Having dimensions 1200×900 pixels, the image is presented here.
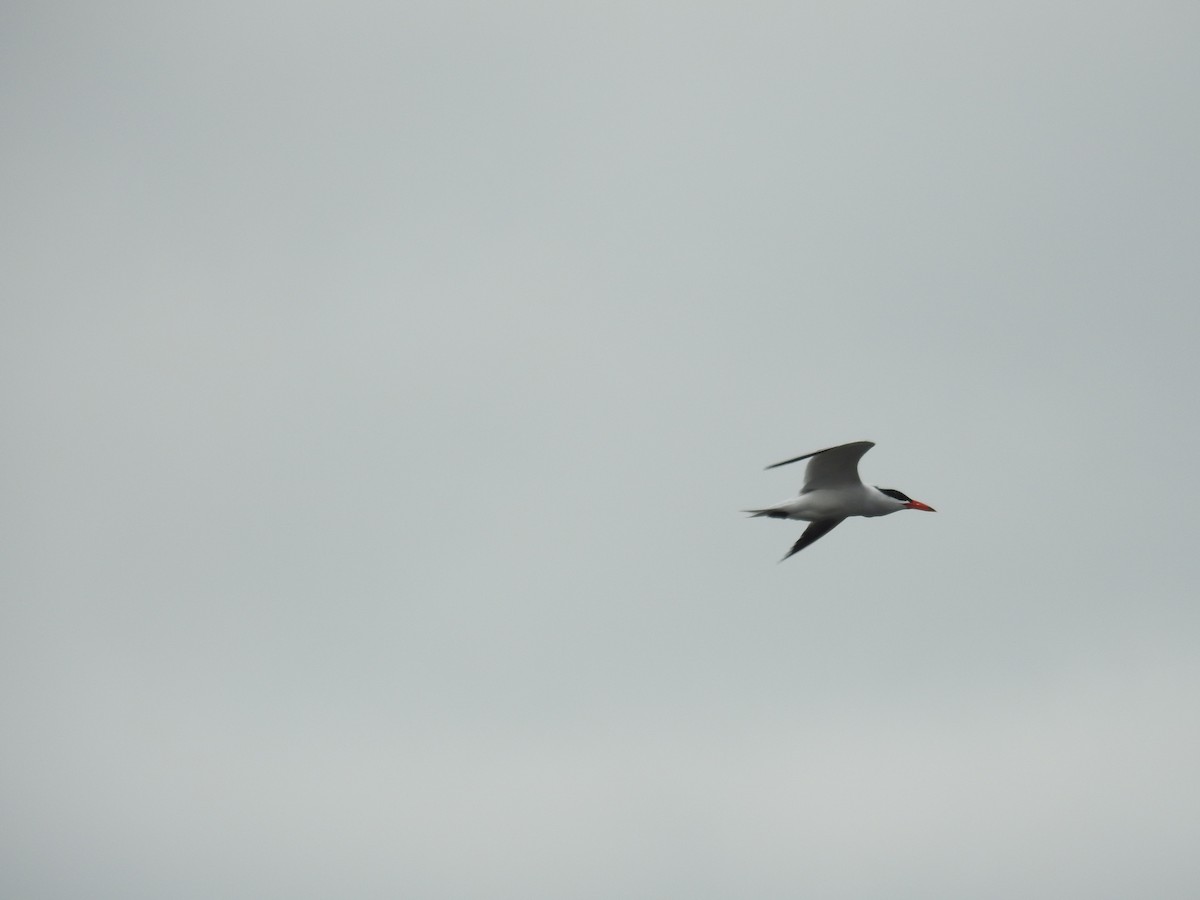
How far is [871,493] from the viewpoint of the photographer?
27141mm

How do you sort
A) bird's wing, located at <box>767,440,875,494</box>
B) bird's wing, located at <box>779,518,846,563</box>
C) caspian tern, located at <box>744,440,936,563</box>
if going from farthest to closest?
1. bird's wing, located at <box>779,518,846,563</box>
2. caspian tern, located at <box>744,440,936,563</box>
3. bird's wing, located at <box>767,440,875,494</box>

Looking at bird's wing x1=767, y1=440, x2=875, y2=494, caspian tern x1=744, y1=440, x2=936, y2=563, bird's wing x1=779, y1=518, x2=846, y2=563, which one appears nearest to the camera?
bird's wing x1=767, y1=440, x2=875, y2=494

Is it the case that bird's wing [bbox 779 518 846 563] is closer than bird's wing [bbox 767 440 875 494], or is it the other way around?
bird's wing [bbox 767 440 875 494]

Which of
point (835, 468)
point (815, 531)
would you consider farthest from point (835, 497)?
point (815, 531)

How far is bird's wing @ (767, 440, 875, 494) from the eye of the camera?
2516 centimetres

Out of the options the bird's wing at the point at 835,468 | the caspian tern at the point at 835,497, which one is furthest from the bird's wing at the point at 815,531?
the bird's wing at the point at 835,468

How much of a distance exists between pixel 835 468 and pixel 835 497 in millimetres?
768

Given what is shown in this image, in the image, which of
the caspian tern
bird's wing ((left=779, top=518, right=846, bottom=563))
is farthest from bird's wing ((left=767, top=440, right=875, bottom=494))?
bird's wing ((left=779, top=518, right=846, bottom=563))

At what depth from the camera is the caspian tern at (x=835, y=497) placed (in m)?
26.1

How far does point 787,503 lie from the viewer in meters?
26.4

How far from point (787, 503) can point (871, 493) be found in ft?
6.46

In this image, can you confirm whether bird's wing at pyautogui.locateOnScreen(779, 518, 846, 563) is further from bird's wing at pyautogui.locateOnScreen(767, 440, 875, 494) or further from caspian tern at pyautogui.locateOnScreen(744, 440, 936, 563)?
bird's wing at pyautogui.locateOnScreen(767, 440, 875, 494)

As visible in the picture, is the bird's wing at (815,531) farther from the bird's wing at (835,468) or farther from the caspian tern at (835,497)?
the bird's wing at (835,468)

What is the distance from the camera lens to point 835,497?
26703mm
